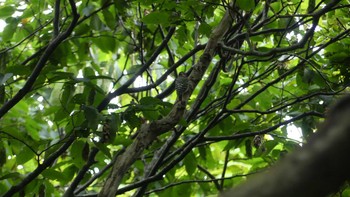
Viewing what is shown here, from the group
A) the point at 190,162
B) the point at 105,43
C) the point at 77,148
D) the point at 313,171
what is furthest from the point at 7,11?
the point at 313,171

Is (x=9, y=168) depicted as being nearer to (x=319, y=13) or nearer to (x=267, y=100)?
(x=267, y=100)

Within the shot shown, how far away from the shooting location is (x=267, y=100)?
253 centimetres

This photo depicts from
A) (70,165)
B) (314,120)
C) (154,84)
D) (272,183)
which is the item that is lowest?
(272,183)

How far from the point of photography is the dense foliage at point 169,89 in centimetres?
203

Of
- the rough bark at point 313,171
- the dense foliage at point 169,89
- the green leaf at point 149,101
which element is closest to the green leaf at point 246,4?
the dense foliage at point 169,89

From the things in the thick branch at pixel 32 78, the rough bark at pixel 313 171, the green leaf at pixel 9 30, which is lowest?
the rough bark at pixel 313 171

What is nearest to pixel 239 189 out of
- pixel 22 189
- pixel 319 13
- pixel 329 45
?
pixel 319 13

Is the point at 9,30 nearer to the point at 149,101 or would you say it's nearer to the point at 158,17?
the point at 158,17

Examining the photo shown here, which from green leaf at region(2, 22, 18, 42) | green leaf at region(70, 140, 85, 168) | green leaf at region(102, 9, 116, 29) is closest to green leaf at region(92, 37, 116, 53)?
green leaf at region(102, 9, 116, 29)

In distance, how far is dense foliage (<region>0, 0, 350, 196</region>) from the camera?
203 cm

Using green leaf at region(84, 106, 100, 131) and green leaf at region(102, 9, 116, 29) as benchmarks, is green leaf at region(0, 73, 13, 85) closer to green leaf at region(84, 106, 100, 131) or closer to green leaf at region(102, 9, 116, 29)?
green leaf at region(84, 106, 100, 131)

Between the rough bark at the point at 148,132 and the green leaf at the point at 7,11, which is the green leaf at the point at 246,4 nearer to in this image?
the rough bark at the point at 148,132

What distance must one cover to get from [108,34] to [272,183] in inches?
105

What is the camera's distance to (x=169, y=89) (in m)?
2.54
